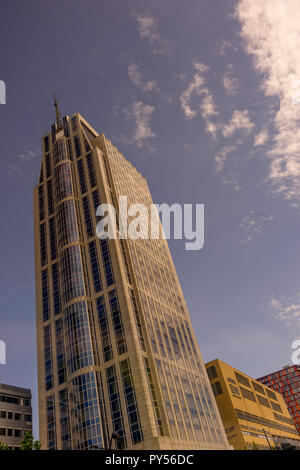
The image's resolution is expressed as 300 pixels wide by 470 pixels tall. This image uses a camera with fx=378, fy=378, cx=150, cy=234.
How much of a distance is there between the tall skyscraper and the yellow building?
605 inches

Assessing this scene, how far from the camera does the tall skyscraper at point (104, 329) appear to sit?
2822 inches

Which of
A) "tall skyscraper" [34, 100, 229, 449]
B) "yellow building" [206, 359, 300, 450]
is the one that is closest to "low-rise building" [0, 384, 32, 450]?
"tall skyscraper" [34, 100, 229, 449]

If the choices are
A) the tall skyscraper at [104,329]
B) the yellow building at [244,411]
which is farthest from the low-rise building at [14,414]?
the yellow building at [244,411]

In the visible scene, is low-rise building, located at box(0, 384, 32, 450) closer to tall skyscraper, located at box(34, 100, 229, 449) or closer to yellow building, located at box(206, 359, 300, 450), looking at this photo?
tall skyscraper, located at box(34, 100, 229, 449)

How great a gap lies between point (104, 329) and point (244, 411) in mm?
58231

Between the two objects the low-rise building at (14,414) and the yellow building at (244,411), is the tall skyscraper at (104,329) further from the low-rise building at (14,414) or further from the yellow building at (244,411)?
the low-rise building at (14,414)

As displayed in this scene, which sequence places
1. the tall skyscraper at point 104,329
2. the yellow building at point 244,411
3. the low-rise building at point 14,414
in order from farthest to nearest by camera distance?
the yellow building at point 244,411 → the low-rise building at point 14,414 → the tall skyscraper at point 104,329

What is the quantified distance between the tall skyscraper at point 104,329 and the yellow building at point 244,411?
15379mm

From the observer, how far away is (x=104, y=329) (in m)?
82.2

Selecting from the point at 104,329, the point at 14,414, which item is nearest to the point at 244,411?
the point at 104,329

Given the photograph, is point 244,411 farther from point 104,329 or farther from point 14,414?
point 14,414

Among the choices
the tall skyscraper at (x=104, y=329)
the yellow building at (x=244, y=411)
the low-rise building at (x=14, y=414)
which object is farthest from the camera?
the yellow building at (x=244, y=411)

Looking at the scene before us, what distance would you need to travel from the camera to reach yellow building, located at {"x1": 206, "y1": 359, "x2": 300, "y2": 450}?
103 meters
